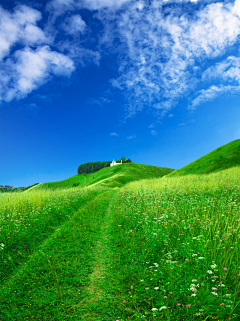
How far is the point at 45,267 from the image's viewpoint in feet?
18.2

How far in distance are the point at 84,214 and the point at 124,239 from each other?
5.36 meters

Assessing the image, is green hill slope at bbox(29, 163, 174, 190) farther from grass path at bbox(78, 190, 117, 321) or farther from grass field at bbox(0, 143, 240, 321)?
grass path at bbox(78, 190, 117, 321)

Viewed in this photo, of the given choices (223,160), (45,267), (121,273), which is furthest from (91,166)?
(121,273)

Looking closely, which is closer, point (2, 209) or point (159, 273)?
point (159, 273)

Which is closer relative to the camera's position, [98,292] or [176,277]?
[176,277]

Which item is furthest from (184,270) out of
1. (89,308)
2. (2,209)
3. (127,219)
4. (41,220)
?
(2,209)

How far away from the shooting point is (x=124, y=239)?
23.5 ft

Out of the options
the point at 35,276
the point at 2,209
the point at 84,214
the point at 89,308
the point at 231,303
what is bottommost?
the point at 231,303

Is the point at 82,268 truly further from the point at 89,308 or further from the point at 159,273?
the point at 159,273

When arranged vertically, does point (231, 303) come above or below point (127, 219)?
below

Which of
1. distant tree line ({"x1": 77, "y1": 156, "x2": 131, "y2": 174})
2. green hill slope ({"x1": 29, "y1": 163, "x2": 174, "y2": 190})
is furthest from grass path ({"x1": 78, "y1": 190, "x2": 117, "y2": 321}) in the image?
distant tree line ({"x1": 77, "y1": 156, "x2": 131, "y2": 174})

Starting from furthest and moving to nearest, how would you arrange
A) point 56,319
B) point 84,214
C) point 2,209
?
point 84,214 < point 2,209 < point 56,319

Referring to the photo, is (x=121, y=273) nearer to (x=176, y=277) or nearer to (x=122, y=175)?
(x=176, y=277)

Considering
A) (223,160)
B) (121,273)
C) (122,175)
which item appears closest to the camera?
(121,273)
